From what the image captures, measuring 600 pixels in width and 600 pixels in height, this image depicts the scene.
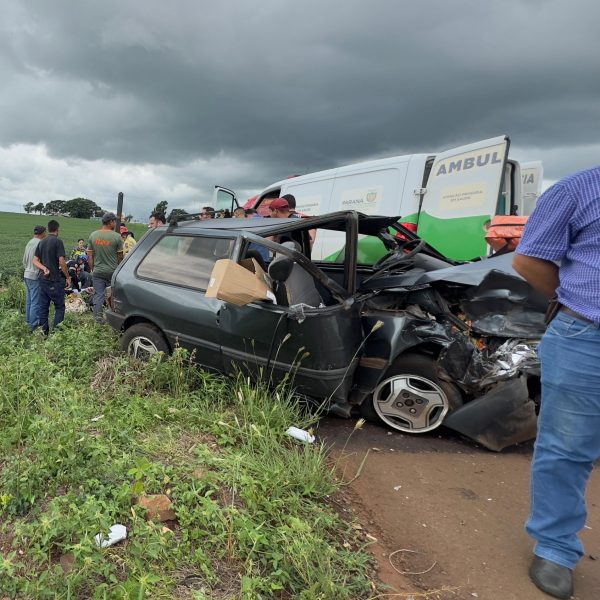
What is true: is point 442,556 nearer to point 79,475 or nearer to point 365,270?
point 79,475

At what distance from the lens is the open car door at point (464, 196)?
548cm

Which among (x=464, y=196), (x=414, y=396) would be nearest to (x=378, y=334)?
(x=414, y=396)

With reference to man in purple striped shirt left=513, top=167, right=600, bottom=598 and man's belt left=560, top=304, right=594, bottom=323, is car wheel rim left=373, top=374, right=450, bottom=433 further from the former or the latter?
man's belt left=560, top=304, right=594, bottom=323

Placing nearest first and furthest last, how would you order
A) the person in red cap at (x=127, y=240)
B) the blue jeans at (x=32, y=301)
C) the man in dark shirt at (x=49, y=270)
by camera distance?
A: 1. the man in dark shirt at (x=49, y=270)
2. the blue jeans at (x=32, y=301)
3. the person in red cap at (x=127, y=240)

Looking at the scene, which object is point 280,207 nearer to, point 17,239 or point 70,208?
point 17,239

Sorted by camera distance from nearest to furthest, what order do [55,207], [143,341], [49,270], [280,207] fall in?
[143,341] → [280,207] → [49,270] → [55,207]

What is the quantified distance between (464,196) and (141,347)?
164 inches

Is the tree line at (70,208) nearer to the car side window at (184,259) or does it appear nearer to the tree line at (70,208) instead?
the tree line at (70,208)

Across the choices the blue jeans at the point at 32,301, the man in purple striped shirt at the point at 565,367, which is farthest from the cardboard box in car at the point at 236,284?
the blue jeans at the point at 32,301

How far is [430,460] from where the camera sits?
11.0 ft

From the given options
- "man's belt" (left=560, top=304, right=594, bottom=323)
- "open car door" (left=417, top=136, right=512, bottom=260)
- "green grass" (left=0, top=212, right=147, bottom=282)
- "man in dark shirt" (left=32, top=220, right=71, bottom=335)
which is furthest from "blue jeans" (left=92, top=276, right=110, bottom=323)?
"green grass" (left=0, top=212, right=147, bottom=282)

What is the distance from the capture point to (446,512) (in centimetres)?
275

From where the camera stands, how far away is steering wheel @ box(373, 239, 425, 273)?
4.40 metres

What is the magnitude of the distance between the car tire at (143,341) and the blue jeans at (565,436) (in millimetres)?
3124
